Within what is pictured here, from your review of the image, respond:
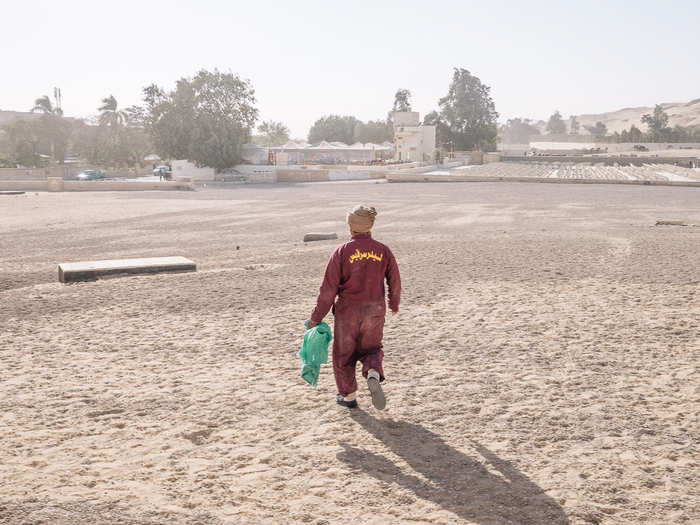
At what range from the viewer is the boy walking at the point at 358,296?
15.3 ft

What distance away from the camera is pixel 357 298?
4730mm

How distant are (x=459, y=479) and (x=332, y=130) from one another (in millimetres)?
127642

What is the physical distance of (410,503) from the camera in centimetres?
357

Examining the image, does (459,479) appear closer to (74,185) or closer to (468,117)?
(74,185)


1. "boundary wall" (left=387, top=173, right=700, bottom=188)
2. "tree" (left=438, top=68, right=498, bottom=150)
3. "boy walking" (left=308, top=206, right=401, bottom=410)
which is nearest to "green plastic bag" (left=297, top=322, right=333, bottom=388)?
"boy walking" (left=308, top=206, right=401, bottom=410)

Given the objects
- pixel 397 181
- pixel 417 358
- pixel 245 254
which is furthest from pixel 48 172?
pixel 417 358

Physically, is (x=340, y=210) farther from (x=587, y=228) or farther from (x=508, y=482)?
(x=508, y=482)

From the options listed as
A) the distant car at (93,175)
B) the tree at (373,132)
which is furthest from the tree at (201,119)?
the tree at (373,132)

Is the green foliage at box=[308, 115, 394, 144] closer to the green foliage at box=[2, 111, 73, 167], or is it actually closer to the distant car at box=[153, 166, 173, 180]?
the green foliage at box=[2, 111, 73, 167]

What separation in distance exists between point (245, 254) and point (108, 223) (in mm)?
8378

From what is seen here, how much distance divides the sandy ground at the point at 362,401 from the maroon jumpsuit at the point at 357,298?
457mm

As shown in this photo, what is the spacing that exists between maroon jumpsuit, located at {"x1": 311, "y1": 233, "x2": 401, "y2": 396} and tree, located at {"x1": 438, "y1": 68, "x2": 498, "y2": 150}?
317ft

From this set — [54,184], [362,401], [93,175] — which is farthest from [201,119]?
[362,401]

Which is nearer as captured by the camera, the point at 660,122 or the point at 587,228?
the point at 587,228
